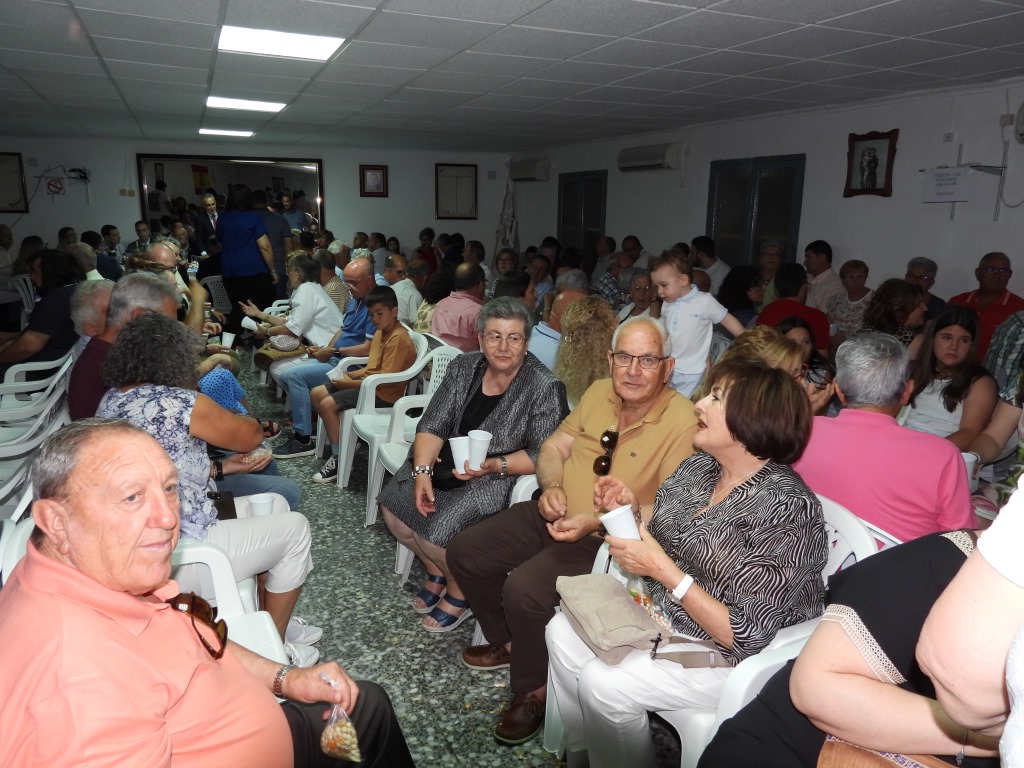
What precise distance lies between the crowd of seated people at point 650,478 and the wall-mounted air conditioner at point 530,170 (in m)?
7.24

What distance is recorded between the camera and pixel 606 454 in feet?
7.06

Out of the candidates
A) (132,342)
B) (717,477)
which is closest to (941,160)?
(717,477)

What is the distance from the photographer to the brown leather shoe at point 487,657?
2318 millimetres

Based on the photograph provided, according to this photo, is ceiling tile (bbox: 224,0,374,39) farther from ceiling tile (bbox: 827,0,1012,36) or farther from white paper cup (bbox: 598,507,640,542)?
white paper cup (bbox: 598,507,640,542)

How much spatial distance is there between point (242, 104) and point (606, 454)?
20.2ft

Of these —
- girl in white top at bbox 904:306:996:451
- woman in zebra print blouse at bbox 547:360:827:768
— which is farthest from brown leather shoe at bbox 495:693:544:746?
girl in white top at bbox 904:306:996:451

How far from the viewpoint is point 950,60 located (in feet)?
13.9

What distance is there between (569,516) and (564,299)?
207cm

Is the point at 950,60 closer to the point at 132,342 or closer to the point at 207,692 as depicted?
the point at 132,342

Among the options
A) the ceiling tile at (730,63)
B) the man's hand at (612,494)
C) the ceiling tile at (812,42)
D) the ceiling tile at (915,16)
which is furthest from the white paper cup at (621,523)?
the ceiling tile at (730,63)

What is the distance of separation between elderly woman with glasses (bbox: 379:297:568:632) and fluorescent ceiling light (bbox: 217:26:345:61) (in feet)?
8.23

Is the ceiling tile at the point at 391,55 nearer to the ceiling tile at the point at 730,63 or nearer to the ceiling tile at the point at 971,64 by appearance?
the ceiling tile at the point at 730,63

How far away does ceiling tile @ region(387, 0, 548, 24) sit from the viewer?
127 inches

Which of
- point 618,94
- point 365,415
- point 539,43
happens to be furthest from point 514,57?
point 365,415
